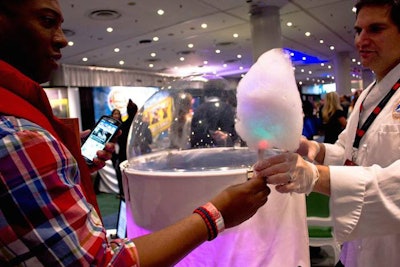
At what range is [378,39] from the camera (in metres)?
1.32

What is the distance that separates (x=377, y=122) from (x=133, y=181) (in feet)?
2.90

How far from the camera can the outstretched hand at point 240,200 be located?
836 mm

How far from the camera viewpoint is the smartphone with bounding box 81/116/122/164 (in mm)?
1496

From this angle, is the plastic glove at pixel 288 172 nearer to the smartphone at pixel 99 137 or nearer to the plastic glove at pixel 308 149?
the plastic glove at pixel 308 149

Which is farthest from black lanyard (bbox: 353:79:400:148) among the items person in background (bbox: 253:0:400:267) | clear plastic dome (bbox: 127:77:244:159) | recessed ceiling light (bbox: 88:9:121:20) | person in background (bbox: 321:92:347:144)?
recessed ceiling light (bbox: 88:9:121:20)

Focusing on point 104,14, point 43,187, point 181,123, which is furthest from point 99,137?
point 104,14

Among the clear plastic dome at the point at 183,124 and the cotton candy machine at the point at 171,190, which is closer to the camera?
the cotton candy machine at the point at 171,190

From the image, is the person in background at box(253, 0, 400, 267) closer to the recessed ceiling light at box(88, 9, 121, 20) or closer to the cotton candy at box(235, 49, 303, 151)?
the cotton candy at box(235, 49, 303, 151)

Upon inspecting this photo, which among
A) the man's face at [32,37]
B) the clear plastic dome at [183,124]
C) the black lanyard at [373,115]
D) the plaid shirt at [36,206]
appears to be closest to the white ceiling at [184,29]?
the clear plastic dome at [183,124]

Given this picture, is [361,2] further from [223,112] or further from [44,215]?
[44,215]

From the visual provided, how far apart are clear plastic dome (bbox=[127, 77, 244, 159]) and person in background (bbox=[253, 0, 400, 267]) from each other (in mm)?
370

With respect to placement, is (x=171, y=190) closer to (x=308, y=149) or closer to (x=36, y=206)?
(x=36, y=206)

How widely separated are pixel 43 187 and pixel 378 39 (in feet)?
4.14

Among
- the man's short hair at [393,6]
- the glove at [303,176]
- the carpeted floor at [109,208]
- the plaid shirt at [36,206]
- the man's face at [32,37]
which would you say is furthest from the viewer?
the carpeted floor at [109,208]
